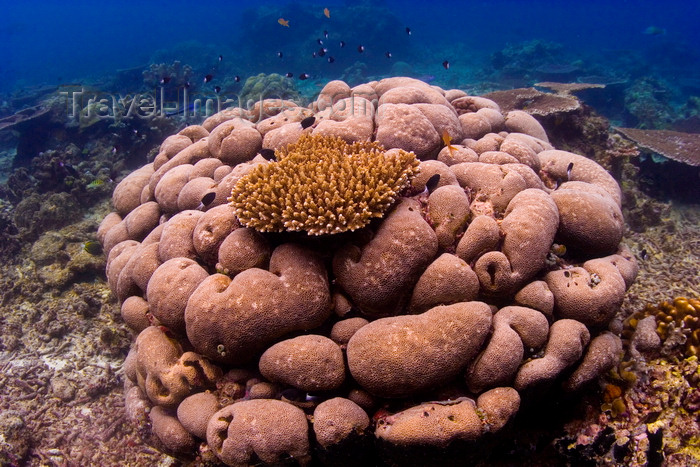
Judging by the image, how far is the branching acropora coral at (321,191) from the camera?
3736 millimetres

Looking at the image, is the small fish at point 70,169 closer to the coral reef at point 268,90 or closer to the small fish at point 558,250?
the coral reef at point 268,90

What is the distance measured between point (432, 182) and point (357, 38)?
3267cm

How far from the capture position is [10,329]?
287 inches

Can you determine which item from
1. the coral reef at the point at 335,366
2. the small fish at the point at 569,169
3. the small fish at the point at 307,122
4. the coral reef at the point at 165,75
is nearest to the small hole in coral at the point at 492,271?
the coral reef at the point at 335,366

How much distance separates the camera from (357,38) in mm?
32500

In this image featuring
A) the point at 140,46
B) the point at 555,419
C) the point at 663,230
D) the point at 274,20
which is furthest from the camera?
the point at 140,46

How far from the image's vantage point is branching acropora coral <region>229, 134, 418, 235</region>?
12.3 feet

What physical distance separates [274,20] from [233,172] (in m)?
34.9

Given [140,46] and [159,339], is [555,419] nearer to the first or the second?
[159,339]

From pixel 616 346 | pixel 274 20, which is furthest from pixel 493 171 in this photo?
pixel 274 20

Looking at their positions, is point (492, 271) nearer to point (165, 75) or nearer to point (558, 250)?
point (558, 250)

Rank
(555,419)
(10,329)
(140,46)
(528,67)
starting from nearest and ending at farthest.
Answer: (555,419), (10,329), (528,67), (140,46)

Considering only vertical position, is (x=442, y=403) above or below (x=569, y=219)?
below

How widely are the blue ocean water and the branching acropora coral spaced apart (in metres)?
22.5
